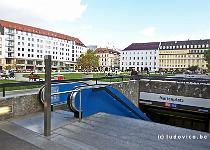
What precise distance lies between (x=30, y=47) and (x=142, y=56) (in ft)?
197

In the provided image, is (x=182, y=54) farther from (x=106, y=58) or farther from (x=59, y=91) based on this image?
(x=59, y=91)

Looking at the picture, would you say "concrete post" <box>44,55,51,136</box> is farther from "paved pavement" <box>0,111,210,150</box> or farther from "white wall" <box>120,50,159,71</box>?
"white wall" <box>120,50,159,71</box>

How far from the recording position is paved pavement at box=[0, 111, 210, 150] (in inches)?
182

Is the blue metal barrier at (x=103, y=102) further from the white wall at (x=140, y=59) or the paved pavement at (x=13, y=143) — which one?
the white wall at (x=140, y=59)

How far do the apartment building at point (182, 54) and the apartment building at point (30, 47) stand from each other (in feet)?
163

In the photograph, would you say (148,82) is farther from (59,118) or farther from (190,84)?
(59,118)

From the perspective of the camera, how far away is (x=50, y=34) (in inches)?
4405

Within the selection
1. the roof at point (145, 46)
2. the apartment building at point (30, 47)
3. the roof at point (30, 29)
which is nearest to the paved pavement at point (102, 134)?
the apartment building at point (30, 47)

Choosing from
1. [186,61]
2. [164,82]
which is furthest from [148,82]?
[186,61]

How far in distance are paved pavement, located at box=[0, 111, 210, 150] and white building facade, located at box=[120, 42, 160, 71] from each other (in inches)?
4594

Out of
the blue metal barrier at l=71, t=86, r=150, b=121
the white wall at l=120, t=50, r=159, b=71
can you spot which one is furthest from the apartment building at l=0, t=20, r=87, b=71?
the blue metal barrier at l=71, t=86, r=150, b=121

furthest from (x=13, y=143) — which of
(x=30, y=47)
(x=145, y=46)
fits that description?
(x=145, y=46)

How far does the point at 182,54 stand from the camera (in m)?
119

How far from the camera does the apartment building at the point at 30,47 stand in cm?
8719
